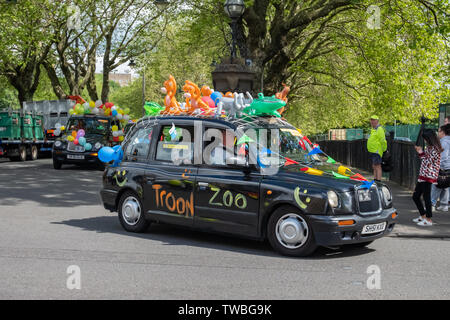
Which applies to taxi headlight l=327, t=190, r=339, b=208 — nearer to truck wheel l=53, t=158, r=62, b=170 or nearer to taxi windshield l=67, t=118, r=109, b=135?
taxi windshield l=67, t=118, r=109, b=135

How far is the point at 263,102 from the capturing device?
8422 millimetres

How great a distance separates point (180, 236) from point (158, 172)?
1.01 metres

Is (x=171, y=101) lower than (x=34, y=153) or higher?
higher

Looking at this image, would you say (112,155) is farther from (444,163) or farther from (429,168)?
(444,163)

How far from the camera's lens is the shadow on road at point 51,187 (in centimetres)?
1302

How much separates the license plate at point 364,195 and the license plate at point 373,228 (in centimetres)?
32

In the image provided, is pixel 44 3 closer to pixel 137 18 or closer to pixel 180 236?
pixel 137 18

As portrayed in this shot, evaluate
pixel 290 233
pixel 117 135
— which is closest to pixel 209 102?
pixel 290 233

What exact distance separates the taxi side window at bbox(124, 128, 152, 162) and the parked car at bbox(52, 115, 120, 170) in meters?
12.4

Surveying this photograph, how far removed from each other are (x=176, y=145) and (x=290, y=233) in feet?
7.27

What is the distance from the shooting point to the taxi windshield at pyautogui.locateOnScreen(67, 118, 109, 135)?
22.2 metres

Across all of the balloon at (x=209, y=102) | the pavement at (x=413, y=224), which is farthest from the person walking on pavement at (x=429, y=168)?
the balloon at (x=209, y=102)

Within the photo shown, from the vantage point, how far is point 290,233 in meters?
7.36
